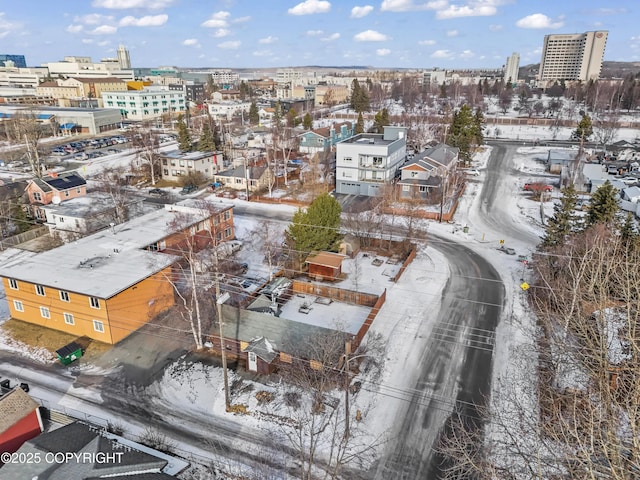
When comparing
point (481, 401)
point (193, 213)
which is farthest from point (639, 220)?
point (193, 213)

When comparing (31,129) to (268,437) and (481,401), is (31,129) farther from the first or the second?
(481,401)

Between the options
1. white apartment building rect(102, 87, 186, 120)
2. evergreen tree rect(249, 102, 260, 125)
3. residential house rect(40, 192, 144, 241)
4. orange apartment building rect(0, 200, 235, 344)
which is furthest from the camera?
white apartment building rect(102, 87, 186, 120)

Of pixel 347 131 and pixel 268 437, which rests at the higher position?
pixel 347 131

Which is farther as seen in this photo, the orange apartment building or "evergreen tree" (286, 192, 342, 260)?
"evergreen tree" (286, 192, 342, 260)

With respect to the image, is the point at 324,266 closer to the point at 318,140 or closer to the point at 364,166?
the point at 364,166

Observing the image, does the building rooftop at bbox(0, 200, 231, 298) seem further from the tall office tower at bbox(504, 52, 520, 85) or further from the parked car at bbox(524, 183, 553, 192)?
the tall office tower at bbox(504, 52, 520, 85)

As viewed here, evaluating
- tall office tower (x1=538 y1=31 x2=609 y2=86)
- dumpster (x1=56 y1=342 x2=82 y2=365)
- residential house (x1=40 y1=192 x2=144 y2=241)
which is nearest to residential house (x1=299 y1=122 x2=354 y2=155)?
residential house (x1=40 y1=192 x2=144 y2=241)
